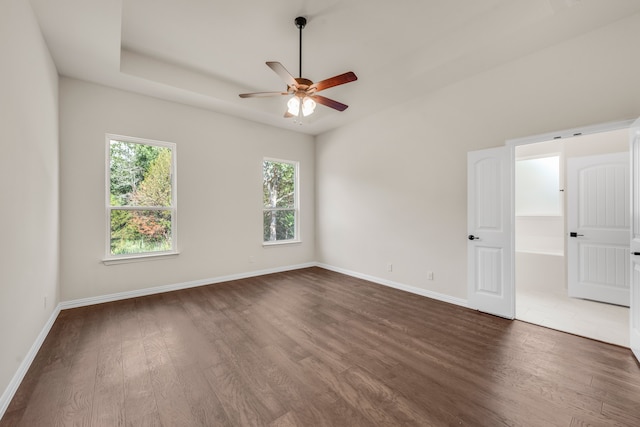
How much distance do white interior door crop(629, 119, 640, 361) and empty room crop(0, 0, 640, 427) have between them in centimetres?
3

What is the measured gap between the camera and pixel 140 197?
3977 millimetres

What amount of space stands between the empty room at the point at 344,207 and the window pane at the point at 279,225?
18.7 inches

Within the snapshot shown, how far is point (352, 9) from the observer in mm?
2605

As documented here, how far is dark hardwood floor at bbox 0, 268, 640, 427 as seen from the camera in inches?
65.4

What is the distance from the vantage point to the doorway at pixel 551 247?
303 centimetres

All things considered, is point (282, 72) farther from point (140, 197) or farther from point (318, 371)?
point (140, 197)

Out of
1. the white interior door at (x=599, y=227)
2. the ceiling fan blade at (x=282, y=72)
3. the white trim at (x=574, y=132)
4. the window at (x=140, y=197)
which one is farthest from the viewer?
the window at (x=140, y=197)

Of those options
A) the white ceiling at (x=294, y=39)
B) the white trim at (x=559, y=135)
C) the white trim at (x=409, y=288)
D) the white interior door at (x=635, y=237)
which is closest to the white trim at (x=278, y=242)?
the white trim at (x=409, y=288)

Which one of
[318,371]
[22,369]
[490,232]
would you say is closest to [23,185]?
[22,369]

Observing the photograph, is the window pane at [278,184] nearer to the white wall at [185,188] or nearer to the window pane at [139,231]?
the white wall at [185,188]

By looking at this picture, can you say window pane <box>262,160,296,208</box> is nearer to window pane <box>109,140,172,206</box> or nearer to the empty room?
the empty room

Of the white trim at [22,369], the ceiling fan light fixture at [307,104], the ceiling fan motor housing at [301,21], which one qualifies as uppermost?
the ceiling fan motor housing at [301,21]

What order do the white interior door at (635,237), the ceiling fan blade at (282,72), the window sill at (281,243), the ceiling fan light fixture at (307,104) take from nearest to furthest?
the white interior door at (635,237) < the ceiling fan blade at (282,72) < the ceiling fan light fixture at (307,104) < the window sill at (281,243)

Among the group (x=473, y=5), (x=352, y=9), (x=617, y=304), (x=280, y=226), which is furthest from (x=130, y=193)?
(x=617, y=304)
